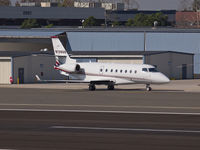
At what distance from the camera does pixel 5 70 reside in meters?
61.9

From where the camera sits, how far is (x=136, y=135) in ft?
69.9

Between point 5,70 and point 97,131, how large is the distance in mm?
41045

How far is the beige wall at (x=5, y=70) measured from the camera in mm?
61781

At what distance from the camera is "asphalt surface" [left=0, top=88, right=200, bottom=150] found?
1936 centimetres

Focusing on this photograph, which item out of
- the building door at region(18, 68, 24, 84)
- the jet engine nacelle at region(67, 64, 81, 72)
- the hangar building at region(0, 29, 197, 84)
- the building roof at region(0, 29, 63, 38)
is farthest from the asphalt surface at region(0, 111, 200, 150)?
the building roof at region(0, 29, 63, 38)

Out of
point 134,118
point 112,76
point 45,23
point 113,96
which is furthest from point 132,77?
point 45,23

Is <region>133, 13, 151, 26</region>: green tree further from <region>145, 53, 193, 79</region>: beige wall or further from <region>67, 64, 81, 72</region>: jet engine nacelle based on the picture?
<region>67, 64, 81, 72</region>: jet engine nacelle

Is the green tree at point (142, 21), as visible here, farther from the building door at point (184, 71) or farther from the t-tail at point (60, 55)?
the t-tail at point (60, 55)

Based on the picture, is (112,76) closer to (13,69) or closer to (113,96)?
(113,96)

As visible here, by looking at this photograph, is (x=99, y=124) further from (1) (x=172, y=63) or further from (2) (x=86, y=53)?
(1) (x=172, y=63)

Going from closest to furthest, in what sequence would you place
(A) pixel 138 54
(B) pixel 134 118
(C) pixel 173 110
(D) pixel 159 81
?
(B) pixel 134 118, (C) pixel 173 110, (D) pixel 159 81, (A) pixel 138 54

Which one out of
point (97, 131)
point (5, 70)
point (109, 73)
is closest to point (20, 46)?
point (5, 70)

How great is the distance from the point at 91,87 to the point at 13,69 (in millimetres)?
14279

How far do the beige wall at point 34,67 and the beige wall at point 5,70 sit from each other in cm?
69
